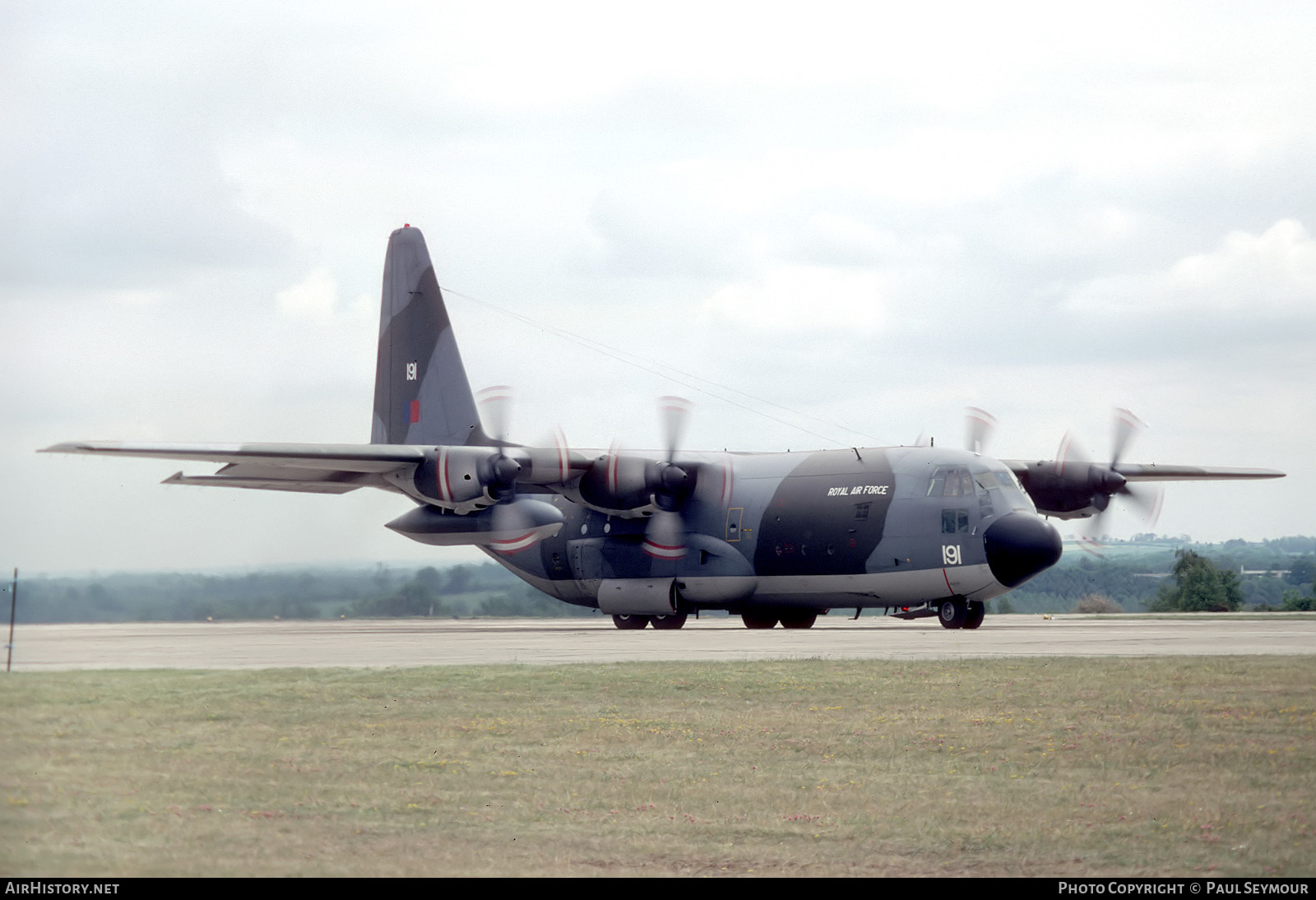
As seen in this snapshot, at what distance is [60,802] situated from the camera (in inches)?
310

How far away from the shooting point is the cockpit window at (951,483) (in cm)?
3033

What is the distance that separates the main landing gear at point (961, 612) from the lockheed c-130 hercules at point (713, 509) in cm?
4

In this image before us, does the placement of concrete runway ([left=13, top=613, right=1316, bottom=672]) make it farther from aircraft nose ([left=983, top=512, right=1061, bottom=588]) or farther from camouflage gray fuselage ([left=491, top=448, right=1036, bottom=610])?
aircraft nose ([left=983, top=512, right=1061, bottom=588])

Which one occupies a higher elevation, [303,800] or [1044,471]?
[1044,471]

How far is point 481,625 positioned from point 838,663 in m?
23.6

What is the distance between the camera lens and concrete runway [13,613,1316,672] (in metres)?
22.2

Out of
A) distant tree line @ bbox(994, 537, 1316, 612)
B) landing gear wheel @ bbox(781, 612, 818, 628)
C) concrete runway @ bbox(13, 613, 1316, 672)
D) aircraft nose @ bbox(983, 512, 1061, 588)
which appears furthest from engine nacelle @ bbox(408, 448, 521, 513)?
distant tree line @ bbox(994, 537, 1316, 612)

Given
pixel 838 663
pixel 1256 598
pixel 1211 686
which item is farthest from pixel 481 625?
pixel 1256 598

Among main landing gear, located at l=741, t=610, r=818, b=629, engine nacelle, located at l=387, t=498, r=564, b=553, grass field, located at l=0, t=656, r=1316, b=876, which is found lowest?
main landing gear, located at l=741, t=610, r=818, b=629

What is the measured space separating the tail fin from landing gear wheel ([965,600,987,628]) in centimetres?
1583

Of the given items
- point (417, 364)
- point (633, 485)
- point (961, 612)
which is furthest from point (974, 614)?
point (417, 364)

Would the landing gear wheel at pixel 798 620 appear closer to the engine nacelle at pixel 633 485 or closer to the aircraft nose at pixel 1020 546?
the engine nacelle at pixel 633 485
